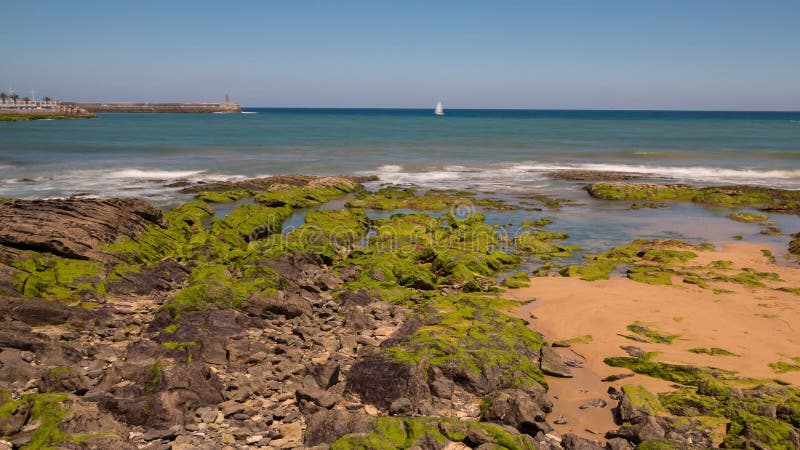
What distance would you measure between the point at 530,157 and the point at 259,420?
51.3 metres

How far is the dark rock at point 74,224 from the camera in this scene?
14500mm

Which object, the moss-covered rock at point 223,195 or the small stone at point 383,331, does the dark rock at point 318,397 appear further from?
the moss-covered rock at point 223,195

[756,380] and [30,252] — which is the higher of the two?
[30,252]

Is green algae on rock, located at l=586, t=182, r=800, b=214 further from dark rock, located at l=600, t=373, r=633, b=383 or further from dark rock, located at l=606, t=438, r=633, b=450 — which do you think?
dark rock, located at l=606, t=438, r=633, b=450

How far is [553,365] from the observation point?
1045 centimetres

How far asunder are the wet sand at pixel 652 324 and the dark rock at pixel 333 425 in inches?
125

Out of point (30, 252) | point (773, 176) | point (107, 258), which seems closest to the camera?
point (30, 252)

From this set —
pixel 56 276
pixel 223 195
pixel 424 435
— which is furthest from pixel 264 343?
pixel 223 195

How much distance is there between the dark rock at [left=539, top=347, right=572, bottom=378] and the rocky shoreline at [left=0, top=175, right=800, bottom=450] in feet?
0.10

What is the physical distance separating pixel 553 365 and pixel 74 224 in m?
14.0

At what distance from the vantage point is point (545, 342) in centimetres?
1149

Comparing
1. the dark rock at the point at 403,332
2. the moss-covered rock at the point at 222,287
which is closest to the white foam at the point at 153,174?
the moss-covered rock at the point at 222,287

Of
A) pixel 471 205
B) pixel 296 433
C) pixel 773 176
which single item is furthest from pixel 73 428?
pixel 773 176

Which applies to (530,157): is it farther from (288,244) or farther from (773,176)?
(288,244)
